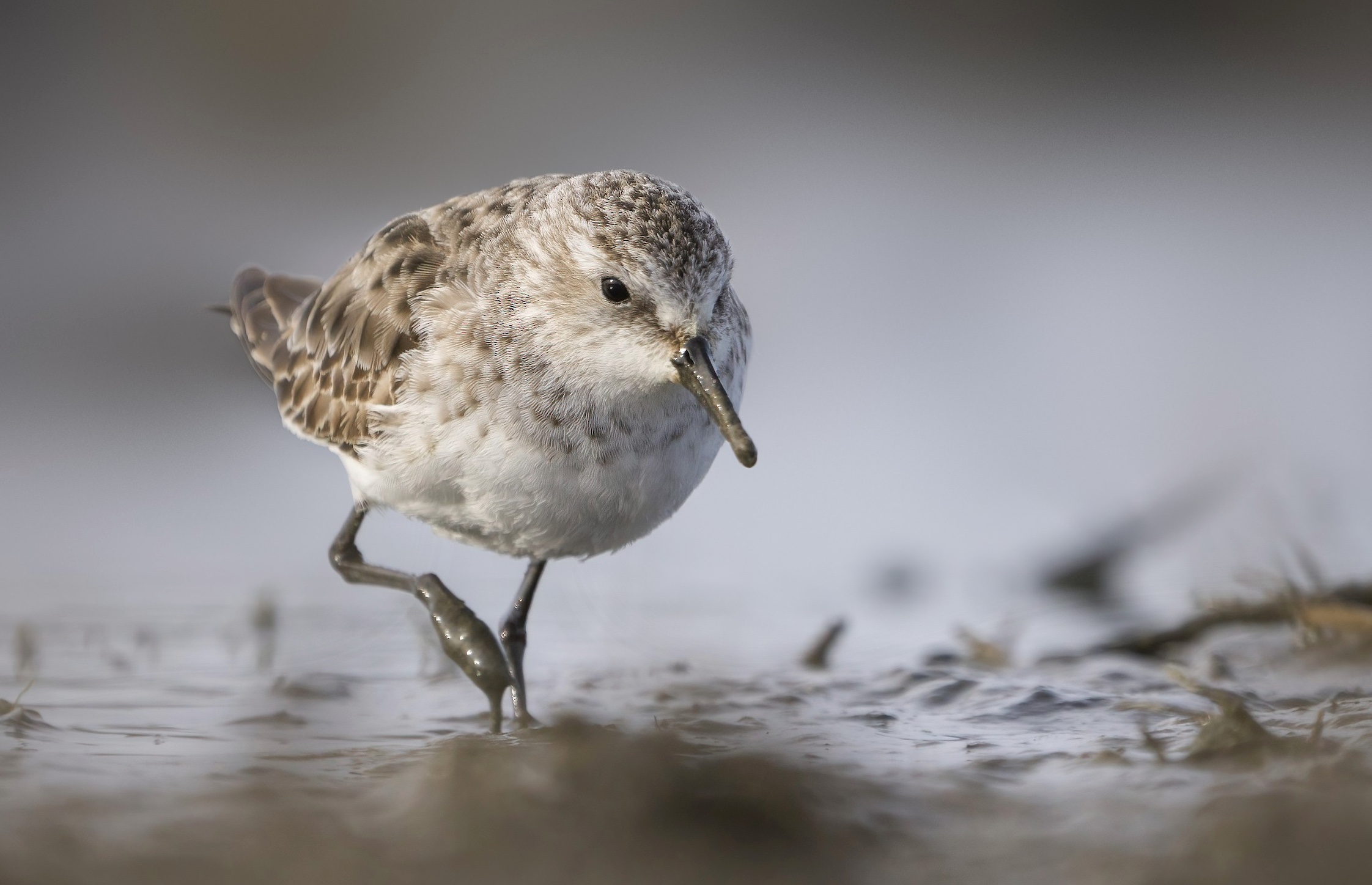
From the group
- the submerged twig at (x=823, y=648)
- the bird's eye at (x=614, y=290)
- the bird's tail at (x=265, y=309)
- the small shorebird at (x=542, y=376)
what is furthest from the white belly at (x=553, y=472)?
the bird's tail at (x=265, y=309)

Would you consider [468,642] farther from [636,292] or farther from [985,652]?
[985,652]

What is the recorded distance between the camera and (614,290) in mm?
3881

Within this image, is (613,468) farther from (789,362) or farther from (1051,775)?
(789,362)

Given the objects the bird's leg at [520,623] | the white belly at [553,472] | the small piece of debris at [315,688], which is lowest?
the small piece of debris at [315,688]

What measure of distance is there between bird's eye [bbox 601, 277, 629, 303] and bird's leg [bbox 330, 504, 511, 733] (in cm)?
124

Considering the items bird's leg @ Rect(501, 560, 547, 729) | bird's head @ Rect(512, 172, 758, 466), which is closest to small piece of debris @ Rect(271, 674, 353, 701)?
bird's leg @ Rect(501, 560, 547, 729)

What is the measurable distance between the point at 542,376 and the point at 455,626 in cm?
100

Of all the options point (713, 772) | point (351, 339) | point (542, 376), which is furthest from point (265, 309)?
point (713, 772)

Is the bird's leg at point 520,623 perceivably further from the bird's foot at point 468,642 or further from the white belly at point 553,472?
the white belly at point 553,472

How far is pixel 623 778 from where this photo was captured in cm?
273

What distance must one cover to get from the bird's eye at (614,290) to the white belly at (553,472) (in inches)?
12.0

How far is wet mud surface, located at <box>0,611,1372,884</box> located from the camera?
240 cm

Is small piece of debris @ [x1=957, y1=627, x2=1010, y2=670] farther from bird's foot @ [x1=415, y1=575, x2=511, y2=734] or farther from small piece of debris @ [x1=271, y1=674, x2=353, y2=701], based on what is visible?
small piece of debris @ [x1=271, y1=674, x2=353, y2=701]

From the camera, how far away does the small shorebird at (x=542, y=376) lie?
12.6 feet
